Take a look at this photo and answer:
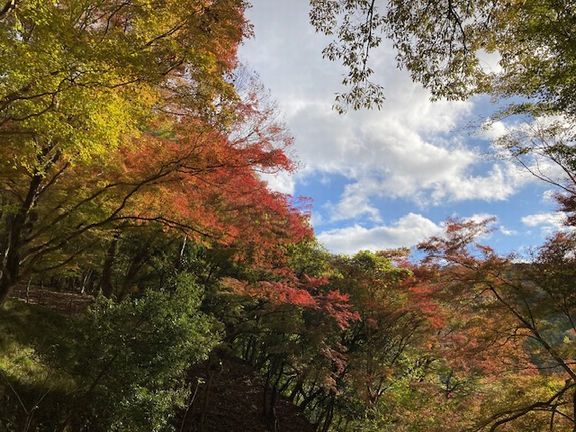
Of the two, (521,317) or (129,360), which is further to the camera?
(521,317)

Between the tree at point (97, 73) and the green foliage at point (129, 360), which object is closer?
the tree at point (97, 73)

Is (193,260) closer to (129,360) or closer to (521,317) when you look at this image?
(129,360)

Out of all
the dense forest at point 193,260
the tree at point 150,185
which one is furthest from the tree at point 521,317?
the tree at point 150,185

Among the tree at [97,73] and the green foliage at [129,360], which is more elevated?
the tree at [97,73]

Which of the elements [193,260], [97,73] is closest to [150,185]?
[97,73]

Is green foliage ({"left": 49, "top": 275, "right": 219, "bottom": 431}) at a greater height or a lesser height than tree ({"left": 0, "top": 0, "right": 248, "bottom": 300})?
lesser

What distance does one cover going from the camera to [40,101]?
17.4ft

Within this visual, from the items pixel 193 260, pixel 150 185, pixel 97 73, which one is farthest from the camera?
pixel 193 260

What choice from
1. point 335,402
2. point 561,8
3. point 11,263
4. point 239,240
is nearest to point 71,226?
point 11,263

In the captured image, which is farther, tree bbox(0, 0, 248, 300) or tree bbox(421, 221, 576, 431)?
tree bbox(421, 221, 576, 431)

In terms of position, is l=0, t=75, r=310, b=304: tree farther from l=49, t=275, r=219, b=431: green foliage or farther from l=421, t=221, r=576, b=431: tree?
l=421, t=221, r=576, b=431: tree

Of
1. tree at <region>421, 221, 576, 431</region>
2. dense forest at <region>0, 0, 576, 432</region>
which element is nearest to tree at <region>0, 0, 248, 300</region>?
dense forest at <region>0, 0, 576, 432</region>

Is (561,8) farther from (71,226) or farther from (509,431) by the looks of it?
(71,226)

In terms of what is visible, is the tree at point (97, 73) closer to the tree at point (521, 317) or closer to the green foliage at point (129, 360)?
the green foliage at point (129, 360)
